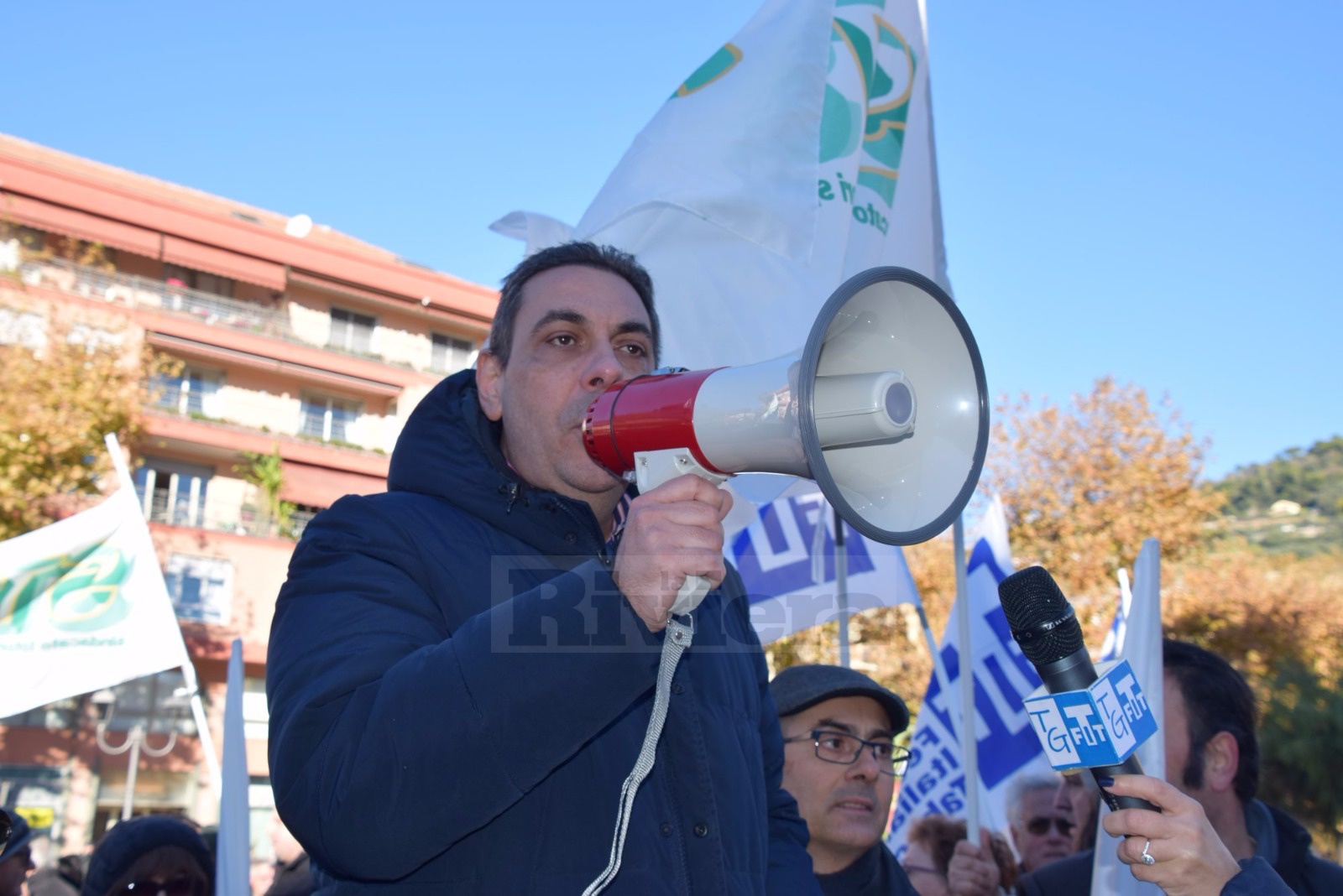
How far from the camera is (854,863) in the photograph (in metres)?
3.25

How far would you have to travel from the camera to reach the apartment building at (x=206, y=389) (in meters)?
21.1

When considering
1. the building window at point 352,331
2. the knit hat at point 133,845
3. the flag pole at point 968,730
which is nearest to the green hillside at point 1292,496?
the building window at point 352,331

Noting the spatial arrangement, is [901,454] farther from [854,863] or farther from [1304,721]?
[1304,721]

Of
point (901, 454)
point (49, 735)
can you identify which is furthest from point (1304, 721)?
point (49, 735)

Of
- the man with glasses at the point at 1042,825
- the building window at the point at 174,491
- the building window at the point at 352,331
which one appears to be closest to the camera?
the man with glasses at the point at 1042,825

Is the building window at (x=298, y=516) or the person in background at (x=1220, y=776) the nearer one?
the person in background at (x=1220, y=776)

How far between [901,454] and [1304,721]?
1498cm

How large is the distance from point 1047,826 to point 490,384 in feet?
13.5

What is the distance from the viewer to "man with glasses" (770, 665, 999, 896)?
128 inches

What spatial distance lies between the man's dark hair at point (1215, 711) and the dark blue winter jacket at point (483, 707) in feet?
4.56

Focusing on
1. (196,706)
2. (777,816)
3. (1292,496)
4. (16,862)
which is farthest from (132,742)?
(1292,496)

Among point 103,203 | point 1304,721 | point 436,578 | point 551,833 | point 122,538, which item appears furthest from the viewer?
point 103,203

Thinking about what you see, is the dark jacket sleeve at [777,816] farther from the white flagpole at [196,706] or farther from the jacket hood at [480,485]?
the white flagpole at [196,706]

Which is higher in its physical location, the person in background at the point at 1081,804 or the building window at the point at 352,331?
the building window at the point at 352,331
